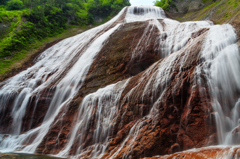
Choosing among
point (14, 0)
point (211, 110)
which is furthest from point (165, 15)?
point (14, 0)

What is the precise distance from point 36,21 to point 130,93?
74.4 ft

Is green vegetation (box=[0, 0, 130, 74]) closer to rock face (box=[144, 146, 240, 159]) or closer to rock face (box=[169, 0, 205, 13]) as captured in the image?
rock face (box=[169, 0, 205, 13])

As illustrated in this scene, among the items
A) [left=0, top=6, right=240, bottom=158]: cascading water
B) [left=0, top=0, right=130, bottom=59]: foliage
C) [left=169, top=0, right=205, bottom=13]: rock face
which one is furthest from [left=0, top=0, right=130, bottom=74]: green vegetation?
[left=169, top=0, right=205, bottom=13]: rock face

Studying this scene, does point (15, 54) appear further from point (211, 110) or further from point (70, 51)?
point (211, 110)

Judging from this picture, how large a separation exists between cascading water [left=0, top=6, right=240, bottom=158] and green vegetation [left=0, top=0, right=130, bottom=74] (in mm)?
5912

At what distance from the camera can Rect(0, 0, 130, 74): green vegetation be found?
18141mm

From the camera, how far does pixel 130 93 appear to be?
7.51 meters

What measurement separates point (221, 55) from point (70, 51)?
44.8 ft

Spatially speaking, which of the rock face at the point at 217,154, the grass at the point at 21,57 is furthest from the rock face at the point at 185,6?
the rock face at the point at 217,154

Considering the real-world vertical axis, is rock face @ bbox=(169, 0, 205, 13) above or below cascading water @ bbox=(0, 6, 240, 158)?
above

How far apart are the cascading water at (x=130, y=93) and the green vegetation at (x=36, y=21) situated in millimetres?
5912

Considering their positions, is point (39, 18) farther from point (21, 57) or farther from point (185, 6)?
point (185, 6)

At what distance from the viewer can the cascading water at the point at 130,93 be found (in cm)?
539

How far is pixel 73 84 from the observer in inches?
447
